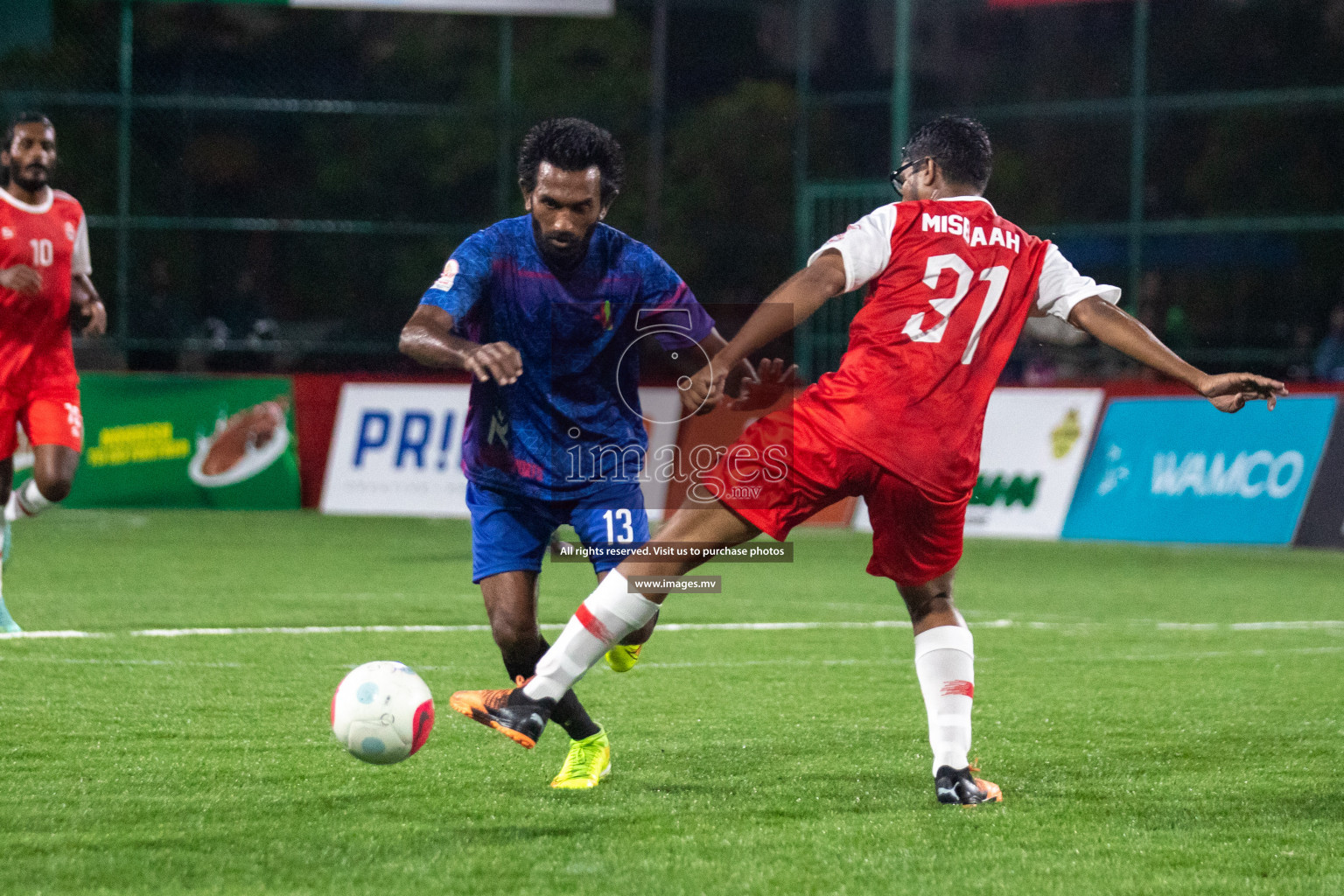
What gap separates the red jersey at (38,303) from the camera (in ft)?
29.7

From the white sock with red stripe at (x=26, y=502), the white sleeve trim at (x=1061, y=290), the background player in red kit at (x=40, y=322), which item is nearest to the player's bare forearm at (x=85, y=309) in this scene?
the background player in red kit at (x=40, y=322)

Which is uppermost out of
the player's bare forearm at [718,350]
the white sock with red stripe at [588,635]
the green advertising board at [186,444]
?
the player's bare forearm at [718,350]

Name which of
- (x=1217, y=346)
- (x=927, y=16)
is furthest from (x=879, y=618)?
(x=927, y=16)

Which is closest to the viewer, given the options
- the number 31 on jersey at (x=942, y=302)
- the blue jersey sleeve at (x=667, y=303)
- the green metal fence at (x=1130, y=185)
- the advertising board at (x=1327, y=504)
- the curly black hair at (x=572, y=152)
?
the number 31 on jersey at (x=942, y=302)

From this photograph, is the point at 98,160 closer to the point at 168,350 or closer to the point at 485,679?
the point at 168,350

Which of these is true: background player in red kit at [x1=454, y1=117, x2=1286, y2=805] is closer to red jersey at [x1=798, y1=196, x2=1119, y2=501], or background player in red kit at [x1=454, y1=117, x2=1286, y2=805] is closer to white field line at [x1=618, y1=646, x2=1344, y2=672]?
red jersey at [x1=798, y1=196, x2=1119, y2=501]

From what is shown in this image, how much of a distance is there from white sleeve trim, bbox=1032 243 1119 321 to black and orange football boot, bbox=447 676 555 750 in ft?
5.96

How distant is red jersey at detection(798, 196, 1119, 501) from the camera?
5.06 meters

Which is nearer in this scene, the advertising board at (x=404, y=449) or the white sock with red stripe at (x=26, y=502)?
the white sock with red stripe at (x=26, y=502)

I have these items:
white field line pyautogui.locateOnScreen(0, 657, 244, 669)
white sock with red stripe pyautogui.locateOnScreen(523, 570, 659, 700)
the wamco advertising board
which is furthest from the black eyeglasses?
the wamco advertising board

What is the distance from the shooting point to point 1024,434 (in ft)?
52.1

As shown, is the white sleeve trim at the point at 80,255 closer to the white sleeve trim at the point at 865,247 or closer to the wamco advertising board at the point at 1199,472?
the white sleeve trim at the point at 865,247

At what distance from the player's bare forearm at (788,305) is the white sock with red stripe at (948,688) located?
1096 millimetres

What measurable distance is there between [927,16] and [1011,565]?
19.7 m
